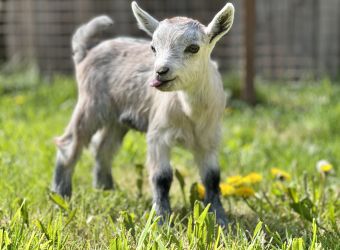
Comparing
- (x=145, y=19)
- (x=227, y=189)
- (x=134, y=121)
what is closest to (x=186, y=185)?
(x=227, y=189)

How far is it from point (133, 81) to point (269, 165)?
4.81 ft

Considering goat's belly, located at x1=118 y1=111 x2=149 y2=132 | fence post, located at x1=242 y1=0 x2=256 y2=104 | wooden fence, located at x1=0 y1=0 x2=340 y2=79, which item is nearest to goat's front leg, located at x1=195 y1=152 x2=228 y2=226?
goat's belly, located at x1=118 y1=111 x2=149 y2=132

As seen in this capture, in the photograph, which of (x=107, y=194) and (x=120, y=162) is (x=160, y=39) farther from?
(x=120, y=162)

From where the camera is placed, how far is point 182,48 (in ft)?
10.2

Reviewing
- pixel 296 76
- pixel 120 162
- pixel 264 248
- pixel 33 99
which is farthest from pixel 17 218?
pixel 296 76

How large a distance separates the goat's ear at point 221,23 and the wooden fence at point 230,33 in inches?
183

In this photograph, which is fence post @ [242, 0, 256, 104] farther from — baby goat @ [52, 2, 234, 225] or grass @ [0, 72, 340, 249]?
baby goat @ [52, 2, 234, 225]

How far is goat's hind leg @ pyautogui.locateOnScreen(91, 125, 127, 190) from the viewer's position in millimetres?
4309

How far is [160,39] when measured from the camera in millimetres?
3160

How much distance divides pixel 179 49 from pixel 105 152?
56.2 inches

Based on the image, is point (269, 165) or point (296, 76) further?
point (296, 76)

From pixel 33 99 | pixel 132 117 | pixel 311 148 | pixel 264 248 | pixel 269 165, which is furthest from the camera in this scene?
pixel 33 99

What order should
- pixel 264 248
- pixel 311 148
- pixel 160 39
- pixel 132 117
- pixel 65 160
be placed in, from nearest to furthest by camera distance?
1. pixel 264 248
2. pixel 160 39
3. pixel 132 117
4. pixel 65 160
5. pixel 311 148

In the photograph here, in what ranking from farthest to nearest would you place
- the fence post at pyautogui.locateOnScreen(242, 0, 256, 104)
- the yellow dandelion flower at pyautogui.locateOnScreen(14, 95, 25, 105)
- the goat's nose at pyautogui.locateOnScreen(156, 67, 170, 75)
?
the yellow dandelion flower at pyautogui.locateOnScreen(14, 95, 25, 105)
the fence post at pyautogui.locateOnScreen(242, 0, 256, 104)
the goat's nose at pyautogui.locateOnScreen(156, 67, 170, 75)
